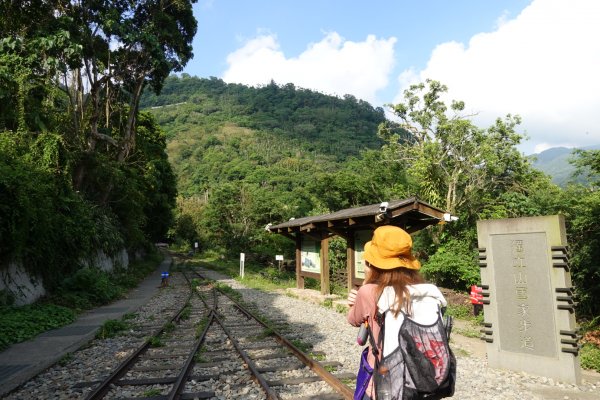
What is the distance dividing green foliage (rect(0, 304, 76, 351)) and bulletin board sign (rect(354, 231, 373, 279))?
24.8 ft

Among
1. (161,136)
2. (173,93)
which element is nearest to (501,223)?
(161,136)

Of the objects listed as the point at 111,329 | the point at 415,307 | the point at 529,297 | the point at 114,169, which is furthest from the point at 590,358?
the point at 114,169

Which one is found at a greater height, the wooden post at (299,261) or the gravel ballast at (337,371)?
the wooden post at (299,261)

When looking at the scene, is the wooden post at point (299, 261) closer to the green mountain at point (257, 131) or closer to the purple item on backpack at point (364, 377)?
the purple item on backpack at point (364, 377)

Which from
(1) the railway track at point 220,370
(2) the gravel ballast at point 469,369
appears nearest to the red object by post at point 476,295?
(2) the gravel ballast at point 469,369

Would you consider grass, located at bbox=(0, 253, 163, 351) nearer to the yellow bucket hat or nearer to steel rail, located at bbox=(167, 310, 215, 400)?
steel rail, located at bbox=(167, 310, 215, 400)

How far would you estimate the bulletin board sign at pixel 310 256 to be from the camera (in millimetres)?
15509

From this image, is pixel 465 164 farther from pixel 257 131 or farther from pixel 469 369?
pixel 257 131

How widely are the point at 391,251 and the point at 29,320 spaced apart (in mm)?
9475

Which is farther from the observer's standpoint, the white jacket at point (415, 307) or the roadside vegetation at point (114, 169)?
the roadside vegetation at point (114, 169)

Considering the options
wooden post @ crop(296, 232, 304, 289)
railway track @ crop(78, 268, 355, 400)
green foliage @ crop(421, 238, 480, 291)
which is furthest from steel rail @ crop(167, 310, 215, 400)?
wooden post @ crop(296, 232, 304, 289)

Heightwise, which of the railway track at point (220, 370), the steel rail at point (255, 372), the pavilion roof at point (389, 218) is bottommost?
the railway track at point (220, 370)

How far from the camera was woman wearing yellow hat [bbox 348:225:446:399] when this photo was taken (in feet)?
7.30

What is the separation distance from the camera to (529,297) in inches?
248
